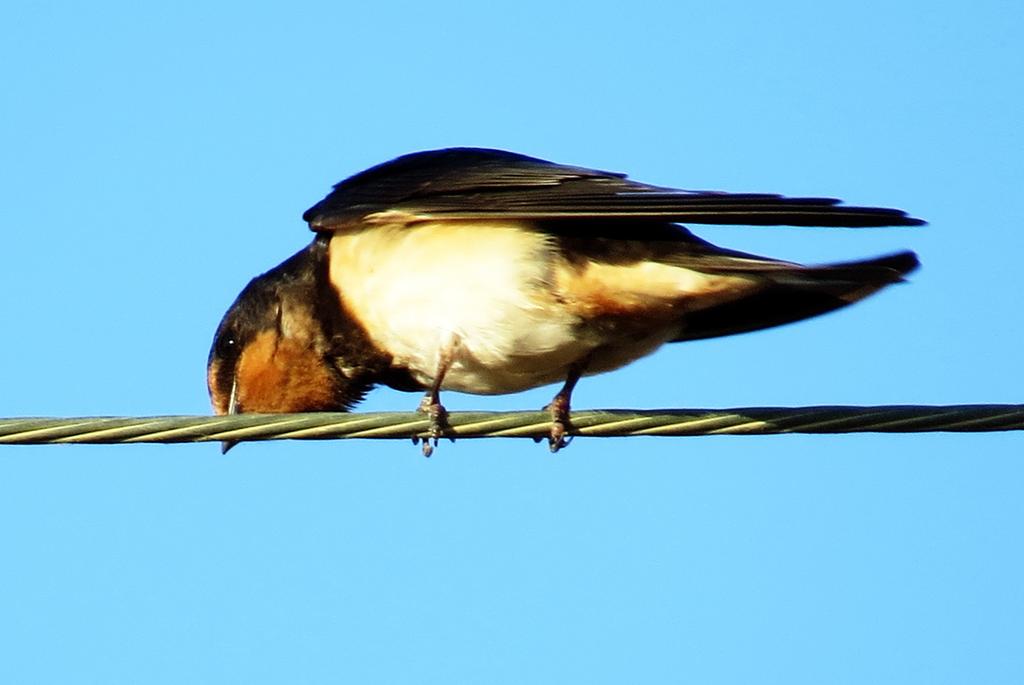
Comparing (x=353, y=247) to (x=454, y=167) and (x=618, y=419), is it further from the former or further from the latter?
(x=618, y=419)

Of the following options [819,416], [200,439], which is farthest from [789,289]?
[200,439]

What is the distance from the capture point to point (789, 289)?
644 cm

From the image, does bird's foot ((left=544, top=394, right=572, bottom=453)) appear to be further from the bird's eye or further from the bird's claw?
the bird's eye

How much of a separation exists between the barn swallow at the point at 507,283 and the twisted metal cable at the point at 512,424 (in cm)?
56

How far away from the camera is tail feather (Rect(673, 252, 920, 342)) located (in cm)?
589

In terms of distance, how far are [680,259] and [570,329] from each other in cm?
54

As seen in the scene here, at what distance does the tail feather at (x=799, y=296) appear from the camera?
232 inches

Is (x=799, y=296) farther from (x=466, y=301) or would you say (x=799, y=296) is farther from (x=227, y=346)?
(x=227, y=346)

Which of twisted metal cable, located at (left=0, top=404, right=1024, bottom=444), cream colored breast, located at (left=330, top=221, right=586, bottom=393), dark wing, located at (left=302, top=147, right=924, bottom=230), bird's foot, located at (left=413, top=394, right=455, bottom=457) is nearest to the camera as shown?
twisted metal cable, located at (left=0, top=404, right=1024, bottom=444)

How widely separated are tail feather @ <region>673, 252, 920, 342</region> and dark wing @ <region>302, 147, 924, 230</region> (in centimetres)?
44

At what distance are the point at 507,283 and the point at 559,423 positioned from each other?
887 mm

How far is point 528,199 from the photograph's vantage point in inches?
264

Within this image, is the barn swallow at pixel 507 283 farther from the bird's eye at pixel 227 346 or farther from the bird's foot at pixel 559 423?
the bird's eye at pixel 227 346

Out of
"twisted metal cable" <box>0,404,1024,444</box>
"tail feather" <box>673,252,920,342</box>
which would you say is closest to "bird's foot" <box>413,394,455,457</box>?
"twisted metal cable" <box>0,404,1024,444</box>
